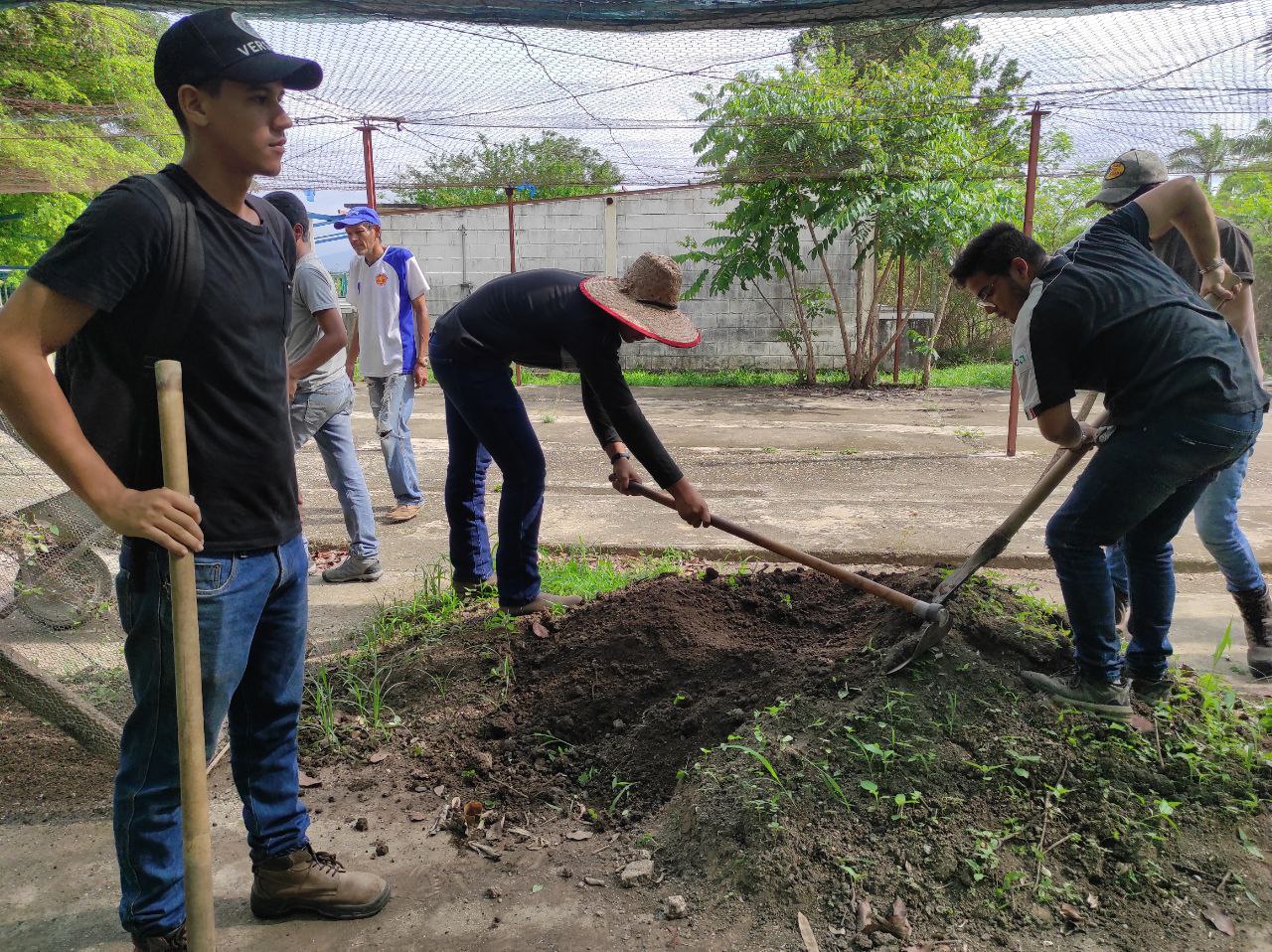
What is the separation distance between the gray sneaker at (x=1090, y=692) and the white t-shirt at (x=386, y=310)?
→ 3904 mm

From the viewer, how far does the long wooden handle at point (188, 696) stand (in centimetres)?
159

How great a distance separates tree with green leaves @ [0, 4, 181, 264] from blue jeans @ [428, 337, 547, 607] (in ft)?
9.59

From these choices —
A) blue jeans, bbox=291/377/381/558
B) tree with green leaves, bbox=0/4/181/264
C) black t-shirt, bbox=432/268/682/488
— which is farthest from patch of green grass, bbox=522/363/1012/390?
black t-shirt, bbox=432/268/682/488

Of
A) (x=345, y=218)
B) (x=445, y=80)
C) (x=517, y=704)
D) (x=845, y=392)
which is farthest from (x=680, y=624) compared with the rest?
(x=845, y=392)

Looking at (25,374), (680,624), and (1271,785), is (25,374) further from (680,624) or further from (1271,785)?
(1271,785)

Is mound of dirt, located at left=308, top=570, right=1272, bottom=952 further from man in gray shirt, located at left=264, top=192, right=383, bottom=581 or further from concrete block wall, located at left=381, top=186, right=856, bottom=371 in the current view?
concrete block wall, located at left=381, top=186, right=856, bottom=371

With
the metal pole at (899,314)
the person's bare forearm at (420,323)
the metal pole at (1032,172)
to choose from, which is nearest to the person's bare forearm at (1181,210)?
the metal pole at (1032,172)

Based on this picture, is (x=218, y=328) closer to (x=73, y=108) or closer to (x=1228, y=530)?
(x=1228, y=530)

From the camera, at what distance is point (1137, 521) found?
260cm

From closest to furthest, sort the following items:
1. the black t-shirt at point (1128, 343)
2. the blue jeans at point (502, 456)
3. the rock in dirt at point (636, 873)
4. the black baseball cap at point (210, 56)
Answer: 1. the black baseball cap at point (210, 56)
2. the rock in dirt at point (636, 873)
3. the black t-shirt at point (1128, 343)
4. the blue jeans at point (502, 456)

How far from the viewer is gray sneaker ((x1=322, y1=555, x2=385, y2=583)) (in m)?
4.45

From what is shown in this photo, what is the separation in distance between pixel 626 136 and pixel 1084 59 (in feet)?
11.4

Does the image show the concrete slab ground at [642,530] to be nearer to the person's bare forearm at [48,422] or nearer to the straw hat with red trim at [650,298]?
the person's bare forearm at [48,422]

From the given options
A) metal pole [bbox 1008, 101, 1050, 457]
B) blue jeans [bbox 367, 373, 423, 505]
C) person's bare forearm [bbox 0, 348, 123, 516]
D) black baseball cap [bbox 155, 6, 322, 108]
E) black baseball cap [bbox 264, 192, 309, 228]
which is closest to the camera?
person's bare forearm [bbox 0, 348, 123, 516]
